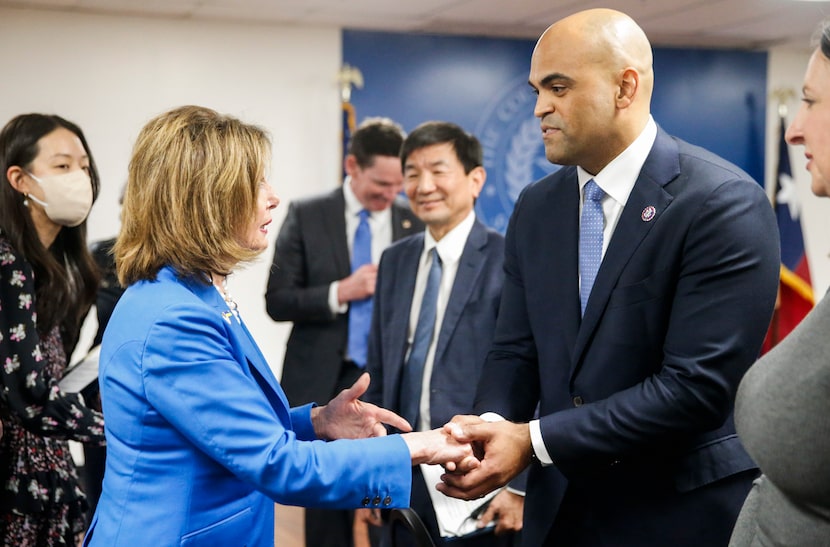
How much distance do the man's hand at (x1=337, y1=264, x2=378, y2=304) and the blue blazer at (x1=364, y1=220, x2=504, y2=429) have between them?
2.05 feet

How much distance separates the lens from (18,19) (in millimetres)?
5945

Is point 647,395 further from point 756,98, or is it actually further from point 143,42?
point 756,98

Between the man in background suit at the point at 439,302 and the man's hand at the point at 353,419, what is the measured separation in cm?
69

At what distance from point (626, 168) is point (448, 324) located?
0.98 m

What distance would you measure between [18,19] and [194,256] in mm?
5081

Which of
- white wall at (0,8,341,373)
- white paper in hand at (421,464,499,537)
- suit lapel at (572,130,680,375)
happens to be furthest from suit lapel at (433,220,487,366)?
white wall at (0,8,341,373)

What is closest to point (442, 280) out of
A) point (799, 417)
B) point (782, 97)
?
point (799, 417)

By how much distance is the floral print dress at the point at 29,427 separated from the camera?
8.13 ft

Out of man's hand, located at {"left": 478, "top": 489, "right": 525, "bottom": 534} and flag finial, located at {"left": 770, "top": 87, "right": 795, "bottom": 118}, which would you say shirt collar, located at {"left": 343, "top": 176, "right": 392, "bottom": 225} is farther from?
flag finial, located at {"left": 770, "top": 87, "right": 795, "bottom": 118}

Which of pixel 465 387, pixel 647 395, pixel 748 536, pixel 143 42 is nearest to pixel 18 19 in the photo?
pixel 143 42

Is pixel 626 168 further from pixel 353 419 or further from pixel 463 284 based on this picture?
pixel 463 284

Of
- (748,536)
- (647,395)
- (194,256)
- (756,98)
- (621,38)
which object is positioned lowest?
(748,536)

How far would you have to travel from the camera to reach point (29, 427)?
8.13 ft

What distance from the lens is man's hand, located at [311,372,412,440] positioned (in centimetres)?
191
